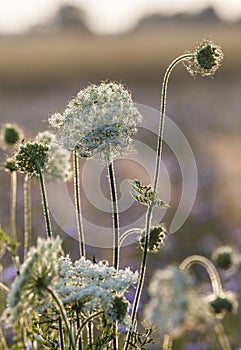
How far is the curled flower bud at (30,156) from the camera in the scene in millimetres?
2391

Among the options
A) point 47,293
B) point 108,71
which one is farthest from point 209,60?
point 108,71

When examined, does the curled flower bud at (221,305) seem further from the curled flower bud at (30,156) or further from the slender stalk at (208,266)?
the curled flower bud at (30,156)

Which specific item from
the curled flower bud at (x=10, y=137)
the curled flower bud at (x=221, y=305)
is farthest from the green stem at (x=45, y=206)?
the curled flower bud at (x=10, y=137)

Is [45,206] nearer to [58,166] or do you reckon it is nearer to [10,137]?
[58,166]

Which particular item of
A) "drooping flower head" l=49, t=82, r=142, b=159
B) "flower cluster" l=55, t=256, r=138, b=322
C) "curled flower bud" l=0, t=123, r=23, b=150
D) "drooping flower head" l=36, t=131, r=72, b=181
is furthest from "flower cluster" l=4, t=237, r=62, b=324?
"curled flower bud" l=0, t=123, r=23, b=150

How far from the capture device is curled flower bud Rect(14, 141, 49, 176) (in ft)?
7.84

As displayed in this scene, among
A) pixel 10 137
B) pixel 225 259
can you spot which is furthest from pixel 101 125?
pixel 10 137

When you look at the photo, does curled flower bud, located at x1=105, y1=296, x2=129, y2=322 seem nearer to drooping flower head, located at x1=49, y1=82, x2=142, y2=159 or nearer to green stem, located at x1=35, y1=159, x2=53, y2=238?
green stem, located at x1=35, y1=159, x2=53, y2=238

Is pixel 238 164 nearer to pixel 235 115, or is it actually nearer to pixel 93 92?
pixel 235 115

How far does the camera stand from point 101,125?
7.61ft

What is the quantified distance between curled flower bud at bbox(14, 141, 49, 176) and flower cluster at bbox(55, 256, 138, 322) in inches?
13.1

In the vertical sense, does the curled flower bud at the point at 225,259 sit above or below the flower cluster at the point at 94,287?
above

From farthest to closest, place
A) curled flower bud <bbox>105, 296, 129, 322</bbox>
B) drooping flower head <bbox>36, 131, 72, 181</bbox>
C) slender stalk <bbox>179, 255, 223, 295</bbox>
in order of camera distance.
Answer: drooping flower head <bbox>36, 131, 72, 181</bbox>
slender stalk <bbox>179, 255, 223, 295</bbox>
curled flower bud <bbox>105, 296, 129, 322</bbox>

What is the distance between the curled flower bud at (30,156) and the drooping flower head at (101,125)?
0.10 meters
